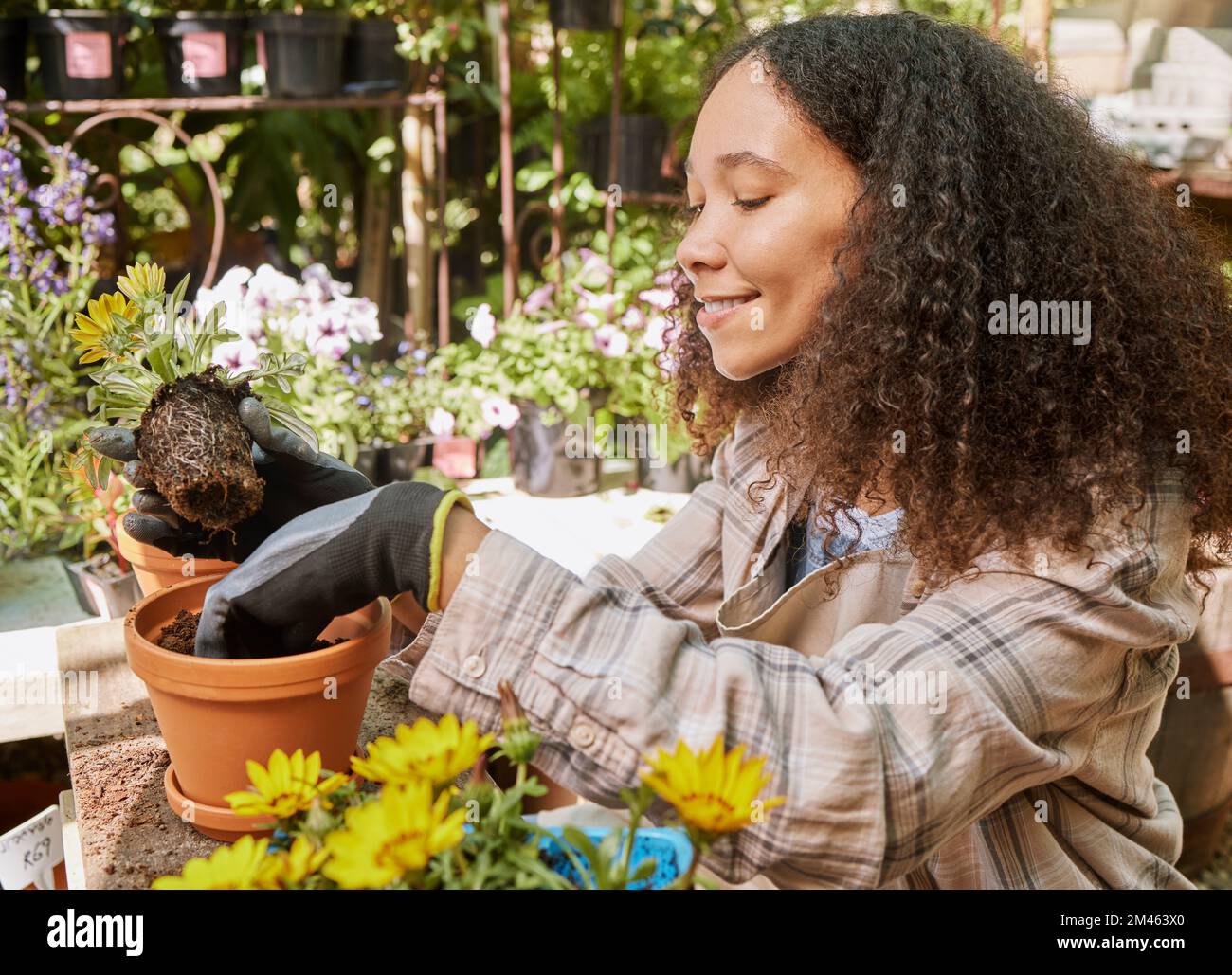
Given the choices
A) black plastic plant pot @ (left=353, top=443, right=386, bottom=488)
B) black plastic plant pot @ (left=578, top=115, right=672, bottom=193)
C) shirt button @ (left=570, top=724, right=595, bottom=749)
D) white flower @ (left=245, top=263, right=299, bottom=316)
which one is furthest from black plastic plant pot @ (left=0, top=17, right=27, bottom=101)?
shirt button @ (left=570, top=724, right=595, bottom=749)

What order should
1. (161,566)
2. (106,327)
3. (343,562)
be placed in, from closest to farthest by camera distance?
(343,562)
(106,327)
(161,566)

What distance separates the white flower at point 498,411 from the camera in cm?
353

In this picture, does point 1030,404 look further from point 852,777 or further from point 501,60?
point 501,60

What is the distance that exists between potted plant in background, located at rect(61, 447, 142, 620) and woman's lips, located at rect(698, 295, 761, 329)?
135 centimetres

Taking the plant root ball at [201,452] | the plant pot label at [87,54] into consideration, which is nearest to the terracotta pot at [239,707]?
the plant root ball at [201,452]

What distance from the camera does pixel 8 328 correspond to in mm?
3016

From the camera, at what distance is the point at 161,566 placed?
1.33 m

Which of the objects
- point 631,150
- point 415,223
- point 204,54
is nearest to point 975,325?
point 204,54

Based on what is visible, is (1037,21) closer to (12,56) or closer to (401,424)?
(401,424)

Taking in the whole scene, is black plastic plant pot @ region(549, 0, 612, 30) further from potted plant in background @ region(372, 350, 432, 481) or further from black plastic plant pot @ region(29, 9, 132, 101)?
black plastic plant pot @ region(29, 9, 132, 101)

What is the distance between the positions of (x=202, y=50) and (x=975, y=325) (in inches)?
136

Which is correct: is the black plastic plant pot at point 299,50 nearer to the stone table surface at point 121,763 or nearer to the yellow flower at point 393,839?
the stone table surface at point 121,763

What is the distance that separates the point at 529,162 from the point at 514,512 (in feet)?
7.81

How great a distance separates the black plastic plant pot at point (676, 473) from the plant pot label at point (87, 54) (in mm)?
2163
